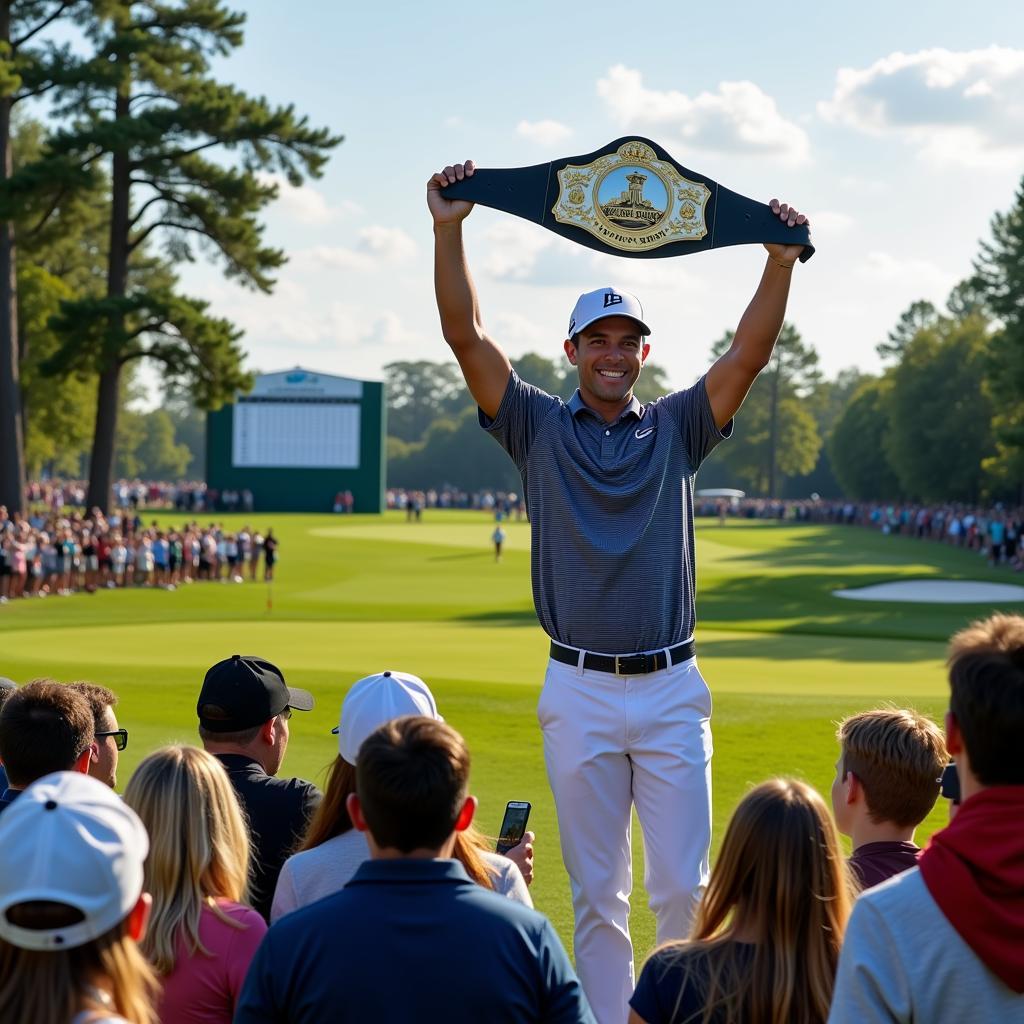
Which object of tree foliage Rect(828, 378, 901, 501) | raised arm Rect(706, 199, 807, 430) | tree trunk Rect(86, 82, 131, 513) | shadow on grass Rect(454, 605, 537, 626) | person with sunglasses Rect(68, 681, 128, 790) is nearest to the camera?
raised arm Rect(706, 199, 807, 430)

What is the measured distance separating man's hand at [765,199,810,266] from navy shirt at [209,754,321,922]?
2340mm

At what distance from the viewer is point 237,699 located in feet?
15.9

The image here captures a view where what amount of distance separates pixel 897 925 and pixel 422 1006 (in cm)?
91

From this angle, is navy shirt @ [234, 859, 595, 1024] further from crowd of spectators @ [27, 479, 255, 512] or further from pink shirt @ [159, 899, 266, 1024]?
crowd of spectators @ [27, 479, 255, 512]

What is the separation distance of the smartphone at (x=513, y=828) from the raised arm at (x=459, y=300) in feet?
4.40

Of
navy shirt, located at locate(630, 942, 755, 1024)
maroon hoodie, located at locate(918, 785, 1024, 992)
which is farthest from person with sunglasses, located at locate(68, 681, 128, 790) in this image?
maroon hoodie, located at locate(918, 785, 1024, 992)

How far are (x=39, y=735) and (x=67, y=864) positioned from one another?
5.85 feet

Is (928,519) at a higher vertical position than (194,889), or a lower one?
lower

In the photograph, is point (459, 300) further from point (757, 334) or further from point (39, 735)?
point (39, 735)

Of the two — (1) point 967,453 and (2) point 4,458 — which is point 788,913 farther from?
(1) point 967,453

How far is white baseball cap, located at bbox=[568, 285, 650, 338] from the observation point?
4691 mm

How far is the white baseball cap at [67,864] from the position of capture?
2504 millimetres

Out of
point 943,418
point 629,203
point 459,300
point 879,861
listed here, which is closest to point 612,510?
point 459,300

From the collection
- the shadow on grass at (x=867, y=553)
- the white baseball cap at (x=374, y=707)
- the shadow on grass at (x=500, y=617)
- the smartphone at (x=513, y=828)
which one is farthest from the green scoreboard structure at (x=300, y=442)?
the white baseball cap at (x=374, y=707)
